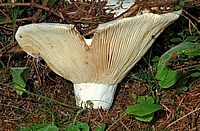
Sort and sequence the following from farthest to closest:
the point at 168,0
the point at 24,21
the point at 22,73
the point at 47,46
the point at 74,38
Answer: the point at 24,21 < the point at 22,73 < the point at 168,0 < the point at 47,46 < the point at 74,38

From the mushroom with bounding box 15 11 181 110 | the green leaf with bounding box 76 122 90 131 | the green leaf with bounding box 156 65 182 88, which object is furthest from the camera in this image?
the green leaf with bounding box 156 65 182 88

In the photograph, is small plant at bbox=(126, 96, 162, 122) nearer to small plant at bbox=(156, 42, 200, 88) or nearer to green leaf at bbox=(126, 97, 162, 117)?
green leaf at bbox=(126, 97, 162, 117)

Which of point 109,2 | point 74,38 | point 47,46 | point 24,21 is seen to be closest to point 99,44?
point 74,38

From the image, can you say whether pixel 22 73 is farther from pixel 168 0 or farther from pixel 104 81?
pixel 168 0

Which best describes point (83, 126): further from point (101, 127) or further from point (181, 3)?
point (181, 3)

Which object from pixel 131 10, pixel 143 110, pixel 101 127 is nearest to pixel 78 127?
pixel 101 127

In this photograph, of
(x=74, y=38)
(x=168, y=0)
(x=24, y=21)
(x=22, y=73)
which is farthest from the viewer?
(x=24, y=21)

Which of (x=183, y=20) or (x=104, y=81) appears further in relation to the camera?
(x=183, y=20)

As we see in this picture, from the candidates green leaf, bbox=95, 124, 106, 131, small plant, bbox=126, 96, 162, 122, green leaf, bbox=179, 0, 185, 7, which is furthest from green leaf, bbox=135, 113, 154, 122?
green leaf, bbox=179, 0, 185, 7
